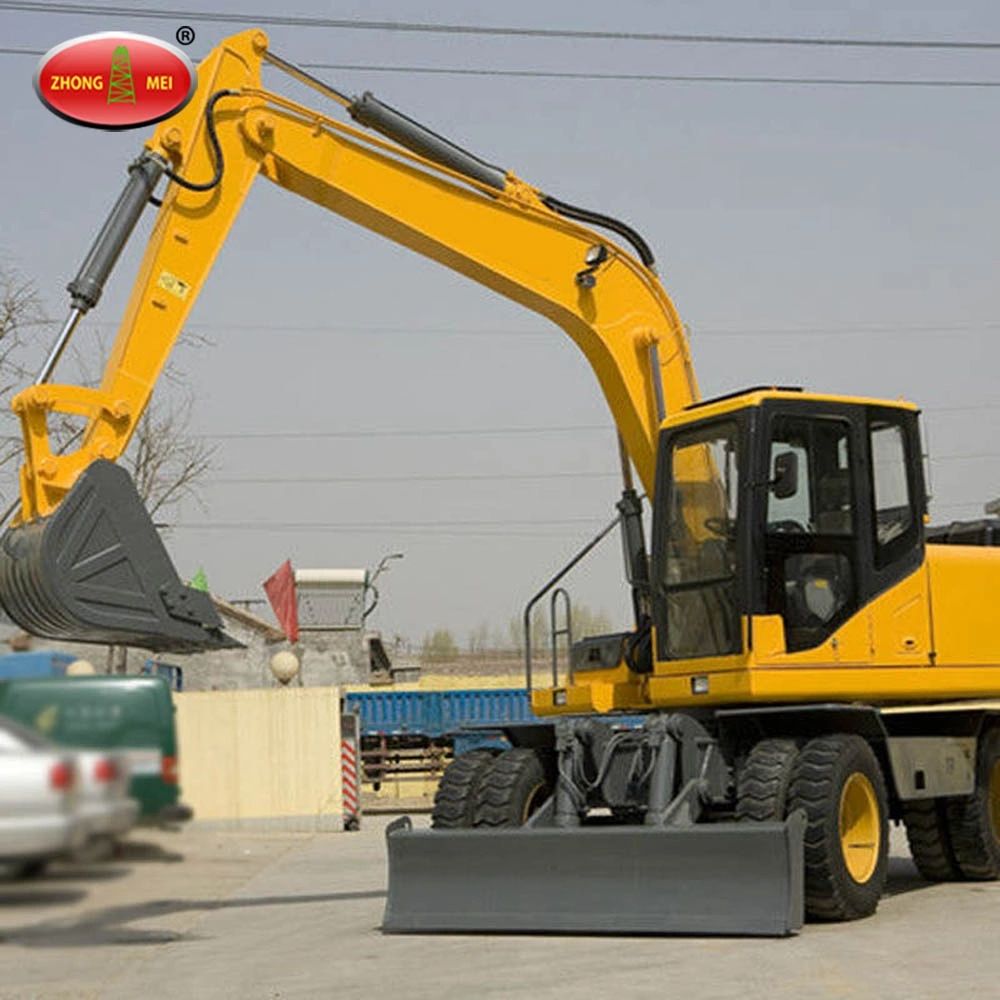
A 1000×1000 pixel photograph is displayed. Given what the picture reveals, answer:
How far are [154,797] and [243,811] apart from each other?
0.49 metres

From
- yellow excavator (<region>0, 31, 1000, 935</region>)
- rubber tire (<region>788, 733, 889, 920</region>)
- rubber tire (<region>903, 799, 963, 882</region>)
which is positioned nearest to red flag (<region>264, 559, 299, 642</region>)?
yellow excavator (<region>0, 31, 1000, 935</region>)

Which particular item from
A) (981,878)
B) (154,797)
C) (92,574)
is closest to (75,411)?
(92,574)

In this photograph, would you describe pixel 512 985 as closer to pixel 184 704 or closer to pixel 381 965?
pixel 381 965

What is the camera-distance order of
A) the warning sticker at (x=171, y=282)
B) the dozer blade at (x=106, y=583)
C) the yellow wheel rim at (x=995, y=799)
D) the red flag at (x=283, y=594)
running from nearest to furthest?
the dozer blade at (x=106, y=583), the red flag at (x=283, y=594), the warning sticker at (x=171, y=282), the yellow wheel rim at (x=995, y=799)

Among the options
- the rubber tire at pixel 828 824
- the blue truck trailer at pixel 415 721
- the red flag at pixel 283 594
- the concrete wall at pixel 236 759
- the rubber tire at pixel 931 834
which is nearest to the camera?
the concrete wall at pixel 236 759

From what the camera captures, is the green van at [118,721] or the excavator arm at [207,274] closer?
the green van at [118,721]

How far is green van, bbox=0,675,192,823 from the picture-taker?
1.70 metres

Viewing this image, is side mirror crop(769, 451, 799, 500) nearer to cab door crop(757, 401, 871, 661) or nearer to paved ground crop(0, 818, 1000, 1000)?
cab door crop(757, 401, 871, 661)

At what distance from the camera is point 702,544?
20094mm

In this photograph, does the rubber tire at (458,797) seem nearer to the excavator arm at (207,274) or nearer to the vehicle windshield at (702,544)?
the vehicle windshield at (702,544)

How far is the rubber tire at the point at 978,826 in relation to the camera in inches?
899

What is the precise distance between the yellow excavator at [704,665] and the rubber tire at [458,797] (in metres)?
0.04

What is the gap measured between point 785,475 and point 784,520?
482 mm

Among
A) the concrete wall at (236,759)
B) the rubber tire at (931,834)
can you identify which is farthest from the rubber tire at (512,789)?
the concrete wall at (236,759)
